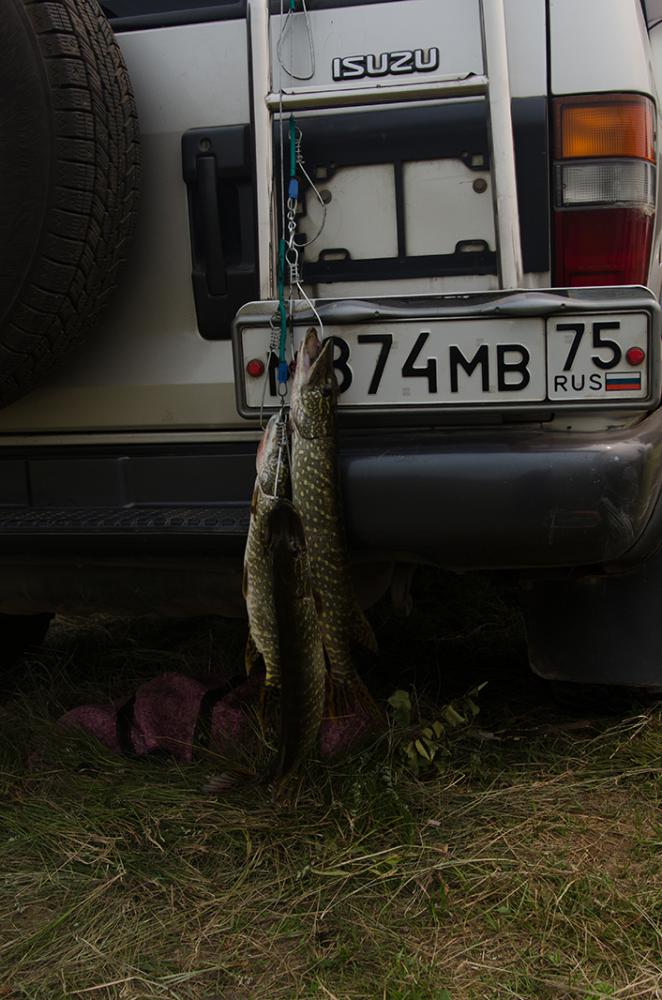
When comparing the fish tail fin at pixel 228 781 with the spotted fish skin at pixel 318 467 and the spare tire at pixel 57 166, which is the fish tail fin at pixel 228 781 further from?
the spare tire at pixel 57 166

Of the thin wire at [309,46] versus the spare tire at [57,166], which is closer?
the spare tire at [57,166]

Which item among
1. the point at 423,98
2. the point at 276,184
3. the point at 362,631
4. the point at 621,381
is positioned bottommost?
the point at 362,631

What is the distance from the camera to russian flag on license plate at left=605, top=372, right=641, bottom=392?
1.96 metres

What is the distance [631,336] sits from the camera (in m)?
1.94

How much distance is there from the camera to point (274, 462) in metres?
1.97

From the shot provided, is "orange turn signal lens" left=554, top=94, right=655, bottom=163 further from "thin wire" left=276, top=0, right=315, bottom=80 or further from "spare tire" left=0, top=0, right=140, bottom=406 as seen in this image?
"spare tire" left=0, top=0, right=140, bottom=406

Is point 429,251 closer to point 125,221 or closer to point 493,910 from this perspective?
point 125,221

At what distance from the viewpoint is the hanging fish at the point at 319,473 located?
1.95 meters

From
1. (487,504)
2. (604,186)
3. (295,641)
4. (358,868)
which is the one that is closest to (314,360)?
(487,504)

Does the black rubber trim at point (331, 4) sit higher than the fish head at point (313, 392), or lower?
higher

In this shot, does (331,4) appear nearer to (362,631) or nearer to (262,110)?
(262,110)

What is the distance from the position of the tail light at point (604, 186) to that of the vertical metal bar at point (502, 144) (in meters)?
0.11

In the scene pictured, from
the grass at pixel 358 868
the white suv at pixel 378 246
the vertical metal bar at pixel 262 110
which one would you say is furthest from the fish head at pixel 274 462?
the grass at pixel 358 868

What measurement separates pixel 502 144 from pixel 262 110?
51 centimetres
